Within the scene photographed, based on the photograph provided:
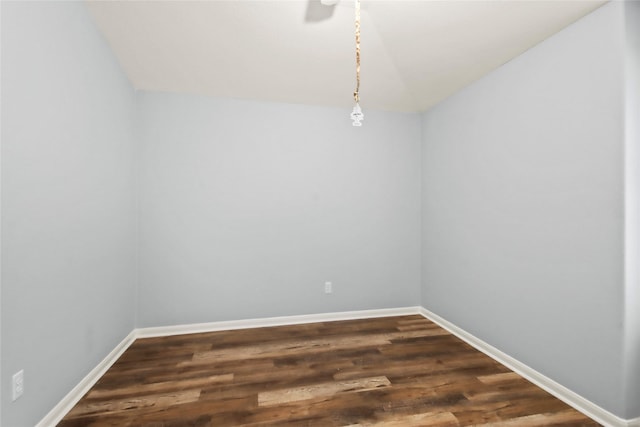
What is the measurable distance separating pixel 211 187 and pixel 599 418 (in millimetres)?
3585

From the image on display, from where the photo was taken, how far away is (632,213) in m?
1.71

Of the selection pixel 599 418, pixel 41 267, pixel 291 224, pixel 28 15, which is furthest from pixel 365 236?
pixel 28 15

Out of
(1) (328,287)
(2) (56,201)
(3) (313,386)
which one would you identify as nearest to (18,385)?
(2) (56,201)

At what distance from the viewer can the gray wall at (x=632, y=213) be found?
67.1 inches

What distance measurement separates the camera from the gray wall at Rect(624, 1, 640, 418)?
170 centimetres

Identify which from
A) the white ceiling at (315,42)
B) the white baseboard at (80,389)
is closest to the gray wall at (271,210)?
the white ceiling at (315,42)

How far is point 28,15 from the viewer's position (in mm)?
1570

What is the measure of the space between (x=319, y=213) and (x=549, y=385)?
2.49 metres

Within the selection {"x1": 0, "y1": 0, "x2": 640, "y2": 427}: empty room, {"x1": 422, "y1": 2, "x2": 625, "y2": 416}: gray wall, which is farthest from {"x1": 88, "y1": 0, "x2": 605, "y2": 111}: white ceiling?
{"x1": 422, "y1": 2, "x2": 625, "y2": 416}: gray wall

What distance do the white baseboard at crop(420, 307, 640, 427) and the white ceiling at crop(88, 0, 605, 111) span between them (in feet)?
8.17

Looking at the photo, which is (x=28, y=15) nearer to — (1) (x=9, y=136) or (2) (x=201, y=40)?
(1) (x=9, y=136)

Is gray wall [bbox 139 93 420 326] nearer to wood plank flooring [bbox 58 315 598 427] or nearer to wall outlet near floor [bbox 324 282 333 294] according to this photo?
wall outlet near floor [bbox 324 282 333 294]

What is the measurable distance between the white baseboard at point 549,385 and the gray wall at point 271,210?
3.28 feet

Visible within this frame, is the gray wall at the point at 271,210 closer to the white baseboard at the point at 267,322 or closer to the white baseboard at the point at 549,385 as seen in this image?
the white baseboard at the point at 267,322
